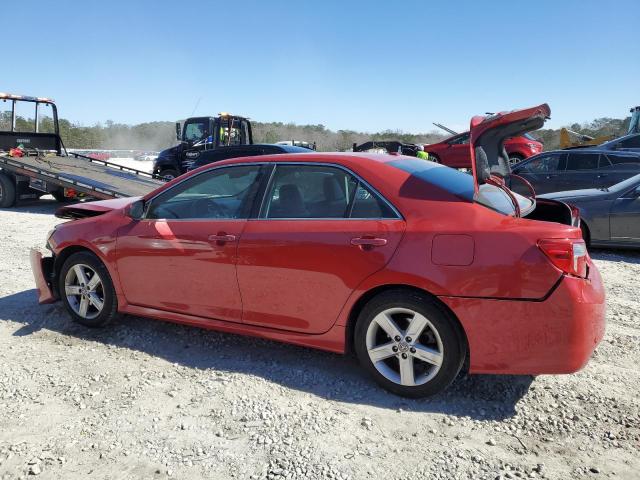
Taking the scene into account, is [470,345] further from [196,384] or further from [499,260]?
[196,384]

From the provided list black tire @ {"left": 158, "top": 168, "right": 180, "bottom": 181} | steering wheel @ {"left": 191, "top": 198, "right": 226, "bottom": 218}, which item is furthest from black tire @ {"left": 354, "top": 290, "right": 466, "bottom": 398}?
black tire @ {"left": 158, "top": 168, "right": 180, "bottom": 181}

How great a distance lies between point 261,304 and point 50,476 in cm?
155

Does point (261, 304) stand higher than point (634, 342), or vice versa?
point (261, 304)

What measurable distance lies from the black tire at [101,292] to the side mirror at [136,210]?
1.80 ft

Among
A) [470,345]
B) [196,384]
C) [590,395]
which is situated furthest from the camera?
[196,384]

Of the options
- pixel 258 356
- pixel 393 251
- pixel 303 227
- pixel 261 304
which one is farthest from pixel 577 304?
pixel 258 356

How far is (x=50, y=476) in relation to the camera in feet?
8.02

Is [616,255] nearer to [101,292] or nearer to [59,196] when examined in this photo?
[101,292]

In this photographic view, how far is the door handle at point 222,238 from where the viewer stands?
139 inches

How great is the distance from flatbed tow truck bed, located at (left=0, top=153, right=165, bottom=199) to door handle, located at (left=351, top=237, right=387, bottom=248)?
24.5 ft

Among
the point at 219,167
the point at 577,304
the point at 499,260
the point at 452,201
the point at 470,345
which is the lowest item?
the point at 470,345

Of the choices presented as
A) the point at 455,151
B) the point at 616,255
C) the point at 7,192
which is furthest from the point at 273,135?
the point at 616,255

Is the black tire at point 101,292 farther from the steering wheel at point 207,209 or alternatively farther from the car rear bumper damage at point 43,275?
the steering wheel at point 207,209

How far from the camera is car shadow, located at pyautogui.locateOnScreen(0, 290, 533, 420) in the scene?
3.09 m
